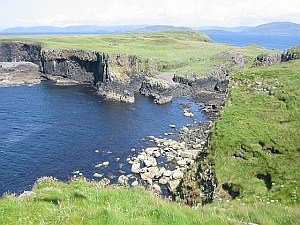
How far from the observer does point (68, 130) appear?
239 feet

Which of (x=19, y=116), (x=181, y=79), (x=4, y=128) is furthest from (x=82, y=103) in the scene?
(x=181, y=79)

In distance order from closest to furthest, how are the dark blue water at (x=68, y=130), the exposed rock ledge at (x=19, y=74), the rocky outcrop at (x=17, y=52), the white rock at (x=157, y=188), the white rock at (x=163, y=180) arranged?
the white rock at (x=157, y=188) → the white rock at (x=163, y=180) → the dark blue water at (x=68, y=130) → the exposed rock ledge at (x=19, y=74) → the rocky outcrop at (x=17, y=52)

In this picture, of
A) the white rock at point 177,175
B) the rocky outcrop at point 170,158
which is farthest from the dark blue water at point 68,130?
the white rock at point 177,175

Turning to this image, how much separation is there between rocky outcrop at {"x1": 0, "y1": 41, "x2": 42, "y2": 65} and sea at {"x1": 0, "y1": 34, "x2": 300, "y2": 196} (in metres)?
46.1

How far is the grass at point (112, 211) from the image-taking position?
1157 centimetres

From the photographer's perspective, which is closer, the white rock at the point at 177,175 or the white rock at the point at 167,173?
the white rock at the point at 177,175

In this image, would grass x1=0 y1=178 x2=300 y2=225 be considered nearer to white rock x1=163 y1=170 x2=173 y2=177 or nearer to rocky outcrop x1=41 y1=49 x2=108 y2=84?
white rock x1=163 y1=170 x2=173 y2=177

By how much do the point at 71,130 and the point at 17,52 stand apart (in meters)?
102

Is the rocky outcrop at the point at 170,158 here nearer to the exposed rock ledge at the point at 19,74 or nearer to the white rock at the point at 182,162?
the white rock at the point at 182,162

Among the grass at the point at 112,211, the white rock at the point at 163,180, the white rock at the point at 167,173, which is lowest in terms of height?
the white rock at the point at 163,180

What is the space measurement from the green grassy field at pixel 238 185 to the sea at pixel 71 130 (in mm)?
23809

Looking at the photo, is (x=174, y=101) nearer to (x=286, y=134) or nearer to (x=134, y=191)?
(x=286, y=134)

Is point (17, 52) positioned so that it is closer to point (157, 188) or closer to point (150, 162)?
point (150, 162)

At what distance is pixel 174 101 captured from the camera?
343ft
